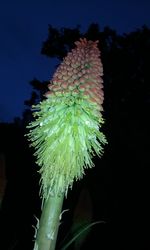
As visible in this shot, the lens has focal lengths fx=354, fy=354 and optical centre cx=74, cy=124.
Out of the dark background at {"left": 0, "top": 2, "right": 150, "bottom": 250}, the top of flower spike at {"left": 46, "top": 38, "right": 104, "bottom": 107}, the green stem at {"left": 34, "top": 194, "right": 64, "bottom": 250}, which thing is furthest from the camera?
the dark background at {"left": 0, "top": 2, "right": 150, "bottom": 250}

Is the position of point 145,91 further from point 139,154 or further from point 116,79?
point 139,154

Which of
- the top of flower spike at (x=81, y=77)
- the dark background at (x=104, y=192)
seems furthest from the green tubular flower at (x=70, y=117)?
the dark background at (x=104, y=192)

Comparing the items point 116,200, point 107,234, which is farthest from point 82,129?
point 116,200

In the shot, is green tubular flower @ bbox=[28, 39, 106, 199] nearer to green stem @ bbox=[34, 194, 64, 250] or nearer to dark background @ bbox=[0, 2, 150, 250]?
green stem @ bbox=[34, 194, 64, 250]

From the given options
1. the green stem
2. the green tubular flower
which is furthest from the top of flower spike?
the green stem

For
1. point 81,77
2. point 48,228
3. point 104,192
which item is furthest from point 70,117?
point 104,192

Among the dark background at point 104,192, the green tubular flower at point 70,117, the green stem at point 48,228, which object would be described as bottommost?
the green stem at point 48,228

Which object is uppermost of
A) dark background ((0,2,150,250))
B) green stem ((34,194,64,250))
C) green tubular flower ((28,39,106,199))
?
dark background ((0,2,150,250))

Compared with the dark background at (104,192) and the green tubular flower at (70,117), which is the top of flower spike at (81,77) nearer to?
the green tubular flower at (70,117)

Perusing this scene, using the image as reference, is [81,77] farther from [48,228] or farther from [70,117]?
[48,228]

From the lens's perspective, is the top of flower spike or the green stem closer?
the green stem
